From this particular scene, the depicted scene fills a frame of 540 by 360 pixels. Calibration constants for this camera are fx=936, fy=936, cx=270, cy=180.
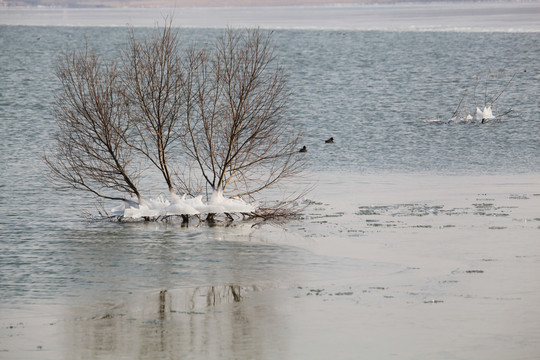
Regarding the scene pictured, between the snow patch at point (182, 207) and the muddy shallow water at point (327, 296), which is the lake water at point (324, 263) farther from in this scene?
the snow patch at point (182, 207)

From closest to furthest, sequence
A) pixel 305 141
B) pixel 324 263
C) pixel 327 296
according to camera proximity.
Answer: pixel 327 296
pixel 324 263
pixel 305 141

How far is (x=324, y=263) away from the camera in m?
22.3

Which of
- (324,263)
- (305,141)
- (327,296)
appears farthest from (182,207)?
(305,141)

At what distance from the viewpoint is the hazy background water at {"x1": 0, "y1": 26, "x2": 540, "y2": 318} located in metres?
22.0

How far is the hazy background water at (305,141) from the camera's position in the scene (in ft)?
72.2

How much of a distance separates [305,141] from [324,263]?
69.3ft

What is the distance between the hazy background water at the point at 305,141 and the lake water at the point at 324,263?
11 centimetres

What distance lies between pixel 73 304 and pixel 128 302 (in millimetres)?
1110

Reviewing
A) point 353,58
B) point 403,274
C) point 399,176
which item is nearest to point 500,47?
point 353,58

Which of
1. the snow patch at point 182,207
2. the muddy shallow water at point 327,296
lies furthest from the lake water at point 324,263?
the snow patch at point 182,207

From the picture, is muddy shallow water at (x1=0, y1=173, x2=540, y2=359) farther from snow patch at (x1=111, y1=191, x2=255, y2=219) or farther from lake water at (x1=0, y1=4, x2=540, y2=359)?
snow patch at (x1=111, y1=191, x2=255, y2=219)

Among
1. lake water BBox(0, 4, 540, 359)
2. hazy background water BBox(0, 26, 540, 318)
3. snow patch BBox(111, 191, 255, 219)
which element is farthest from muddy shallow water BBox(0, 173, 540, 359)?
snow patch BBox(111, 191, 255, 219)

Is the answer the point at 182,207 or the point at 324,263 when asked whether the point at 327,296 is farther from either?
the point at 182,207

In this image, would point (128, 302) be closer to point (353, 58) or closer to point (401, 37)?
point (353, 58)
